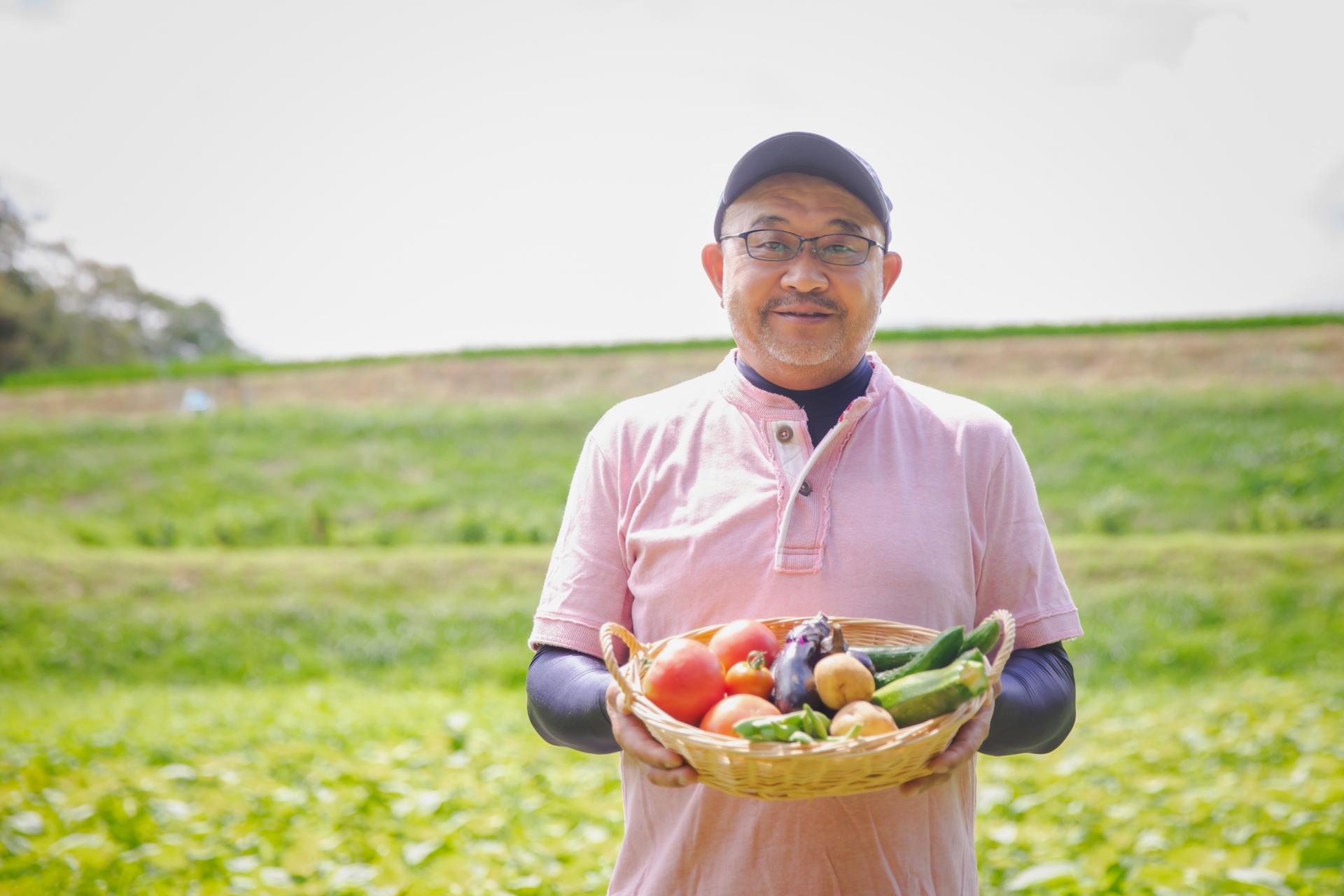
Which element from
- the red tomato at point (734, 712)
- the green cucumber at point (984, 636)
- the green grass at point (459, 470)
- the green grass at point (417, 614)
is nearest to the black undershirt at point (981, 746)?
the green cucumber at point (984, 636)

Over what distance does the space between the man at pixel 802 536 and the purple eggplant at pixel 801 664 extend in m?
0.22

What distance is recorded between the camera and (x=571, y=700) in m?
1.87

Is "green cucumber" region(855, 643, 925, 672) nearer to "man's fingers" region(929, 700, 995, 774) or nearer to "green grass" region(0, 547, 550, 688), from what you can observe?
"man's fingers" region(929, 700, 995, 774)

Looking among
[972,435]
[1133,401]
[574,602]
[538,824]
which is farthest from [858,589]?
[1133,401]

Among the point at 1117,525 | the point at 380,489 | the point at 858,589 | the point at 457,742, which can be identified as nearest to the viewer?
the point at 858,589

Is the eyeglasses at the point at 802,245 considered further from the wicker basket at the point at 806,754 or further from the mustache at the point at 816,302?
the wicker basket at the point at 806,754

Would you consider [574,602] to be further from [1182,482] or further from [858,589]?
[1182,482]

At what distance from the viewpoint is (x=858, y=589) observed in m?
1.93

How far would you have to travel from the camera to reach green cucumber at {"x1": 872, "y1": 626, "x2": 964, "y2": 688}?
1666mm

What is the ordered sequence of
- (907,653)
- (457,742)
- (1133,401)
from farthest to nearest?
(1133,401) < (457,742) < (907,653)

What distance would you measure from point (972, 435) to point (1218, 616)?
429 inches

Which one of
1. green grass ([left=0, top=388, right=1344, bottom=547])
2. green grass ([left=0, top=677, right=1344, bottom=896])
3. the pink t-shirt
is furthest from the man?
green grass ([left=0, top=388, right=1344, bottom=547])

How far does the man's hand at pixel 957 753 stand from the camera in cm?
163

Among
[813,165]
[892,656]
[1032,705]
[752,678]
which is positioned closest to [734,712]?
[752,678]
